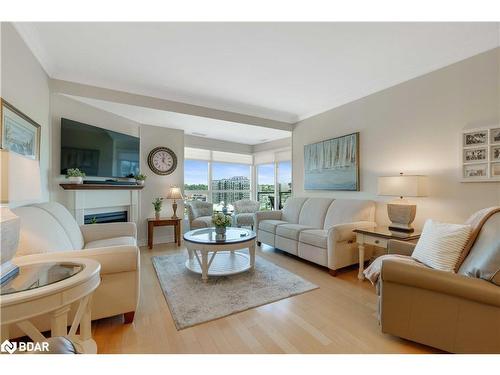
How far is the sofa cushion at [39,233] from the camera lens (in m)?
1.62

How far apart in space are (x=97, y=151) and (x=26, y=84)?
1.28 m

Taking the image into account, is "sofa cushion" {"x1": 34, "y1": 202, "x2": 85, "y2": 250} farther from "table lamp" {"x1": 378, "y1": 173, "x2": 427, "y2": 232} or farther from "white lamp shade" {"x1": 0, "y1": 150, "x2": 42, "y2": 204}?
"table lamp" {"x1": 378, "y1": 173, "x2": 427, "y2": 232}

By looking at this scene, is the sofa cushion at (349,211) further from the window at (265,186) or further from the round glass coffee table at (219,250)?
the window at (265,186)

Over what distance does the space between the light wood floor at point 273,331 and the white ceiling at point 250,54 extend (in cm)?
248

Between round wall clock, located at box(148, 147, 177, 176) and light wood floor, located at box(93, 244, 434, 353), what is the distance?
258cm

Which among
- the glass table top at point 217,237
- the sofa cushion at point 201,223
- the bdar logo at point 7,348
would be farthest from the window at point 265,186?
the bdar logo at point 7,348

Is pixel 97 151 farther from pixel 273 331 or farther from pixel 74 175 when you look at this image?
pixel 273 331

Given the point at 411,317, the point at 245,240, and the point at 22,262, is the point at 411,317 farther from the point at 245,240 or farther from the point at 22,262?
the point at 22,262

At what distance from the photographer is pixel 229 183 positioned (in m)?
6.15

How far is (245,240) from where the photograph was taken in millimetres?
2717

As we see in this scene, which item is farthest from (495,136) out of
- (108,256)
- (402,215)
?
(108,256)
